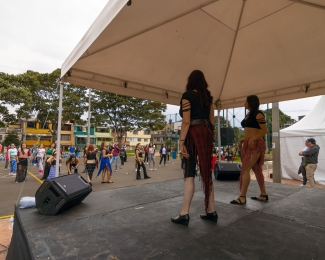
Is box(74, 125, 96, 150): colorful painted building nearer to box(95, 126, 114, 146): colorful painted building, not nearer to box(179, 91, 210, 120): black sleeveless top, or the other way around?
box(95, 126, 114, 146): colorful painted building

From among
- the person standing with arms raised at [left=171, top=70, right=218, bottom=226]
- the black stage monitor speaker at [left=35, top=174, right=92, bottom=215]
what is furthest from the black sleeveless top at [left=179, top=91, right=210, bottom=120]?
the black stage monitor speaker at [left=35, top=174, right=92, bottom=215]

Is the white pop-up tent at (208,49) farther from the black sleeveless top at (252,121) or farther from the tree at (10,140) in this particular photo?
the tree at (10,140)

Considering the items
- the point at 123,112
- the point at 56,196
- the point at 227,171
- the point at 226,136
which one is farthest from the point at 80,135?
the point at 56,196

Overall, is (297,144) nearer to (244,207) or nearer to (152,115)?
(244,207)

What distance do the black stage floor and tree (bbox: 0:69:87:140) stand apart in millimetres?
18350

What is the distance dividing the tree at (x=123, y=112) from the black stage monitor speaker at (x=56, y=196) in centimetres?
1771

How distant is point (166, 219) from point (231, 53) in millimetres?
3311

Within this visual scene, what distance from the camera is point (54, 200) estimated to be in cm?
229

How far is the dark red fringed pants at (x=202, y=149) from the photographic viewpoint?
6.31ft

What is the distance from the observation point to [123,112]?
2055cm

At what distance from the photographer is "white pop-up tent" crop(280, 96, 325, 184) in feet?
24.3

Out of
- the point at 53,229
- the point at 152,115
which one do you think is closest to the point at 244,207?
the point at 53,229

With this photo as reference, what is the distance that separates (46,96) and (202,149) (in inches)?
888

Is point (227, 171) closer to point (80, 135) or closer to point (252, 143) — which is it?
point (252, 143)
